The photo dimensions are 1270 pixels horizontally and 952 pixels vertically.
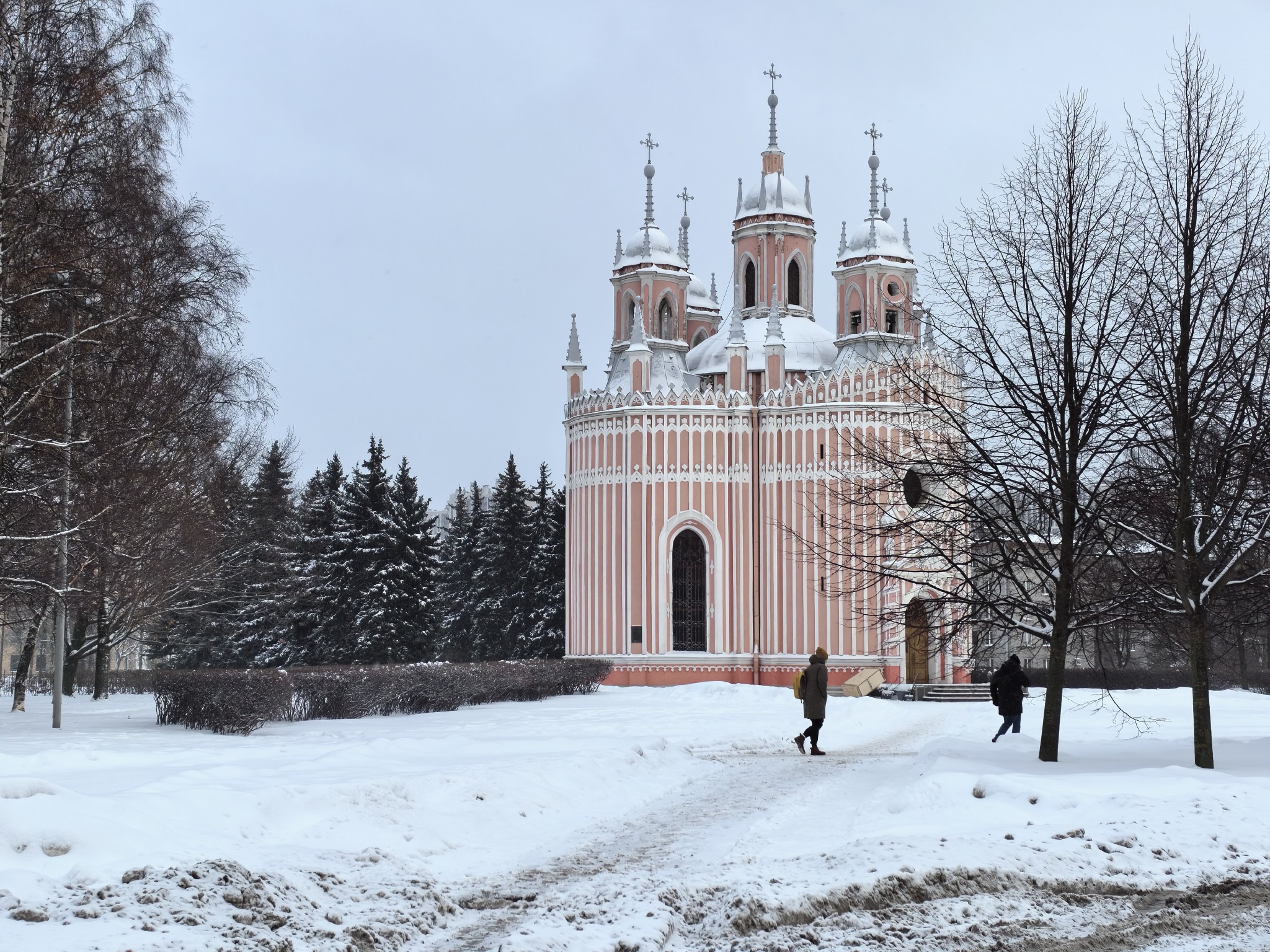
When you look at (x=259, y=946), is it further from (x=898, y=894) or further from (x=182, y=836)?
(x=898, y=894)

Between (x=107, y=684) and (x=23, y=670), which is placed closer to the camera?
(x=23, y=670)

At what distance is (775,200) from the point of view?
44.1 m

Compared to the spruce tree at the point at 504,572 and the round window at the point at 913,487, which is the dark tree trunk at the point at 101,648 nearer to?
the round window at the point at 913,487

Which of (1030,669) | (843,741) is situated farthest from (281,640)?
(843,741)

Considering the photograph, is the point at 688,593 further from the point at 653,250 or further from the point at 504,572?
the point at 504,572

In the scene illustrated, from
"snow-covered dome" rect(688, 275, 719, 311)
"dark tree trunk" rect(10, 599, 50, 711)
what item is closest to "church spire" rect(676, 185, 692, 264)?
"snow-covered dome" rect(688, 275, 719, 311)

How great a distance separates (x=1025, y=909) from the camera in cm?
838

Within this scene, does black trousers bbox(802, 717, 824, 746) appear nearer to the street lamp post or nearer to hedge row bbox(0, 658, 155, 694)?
the street lamp post

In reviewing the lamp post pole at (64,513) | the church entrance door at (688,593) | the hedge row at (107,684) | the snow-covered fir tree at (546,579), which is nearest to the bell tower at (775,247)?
the church entrance door at (688,593)

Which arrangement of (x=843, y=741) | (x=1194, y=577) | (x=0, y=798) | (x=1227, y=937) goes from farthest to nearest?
(x=843, y=741) → (x=1194, y=577) → (x=0, y=798) → (x=1227, y=937)

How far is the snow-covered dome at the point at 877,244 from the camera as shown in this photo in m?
42.0

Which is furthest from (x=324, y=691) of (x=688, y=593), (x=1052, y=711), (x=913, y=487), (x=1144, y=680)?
(x=1144, y=680)

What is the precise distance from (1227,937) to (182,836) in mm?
6148

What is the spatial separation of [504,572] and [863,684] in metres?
21.9
